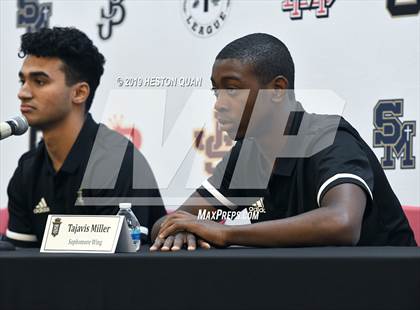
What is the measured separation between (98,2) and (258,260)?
1747 mm

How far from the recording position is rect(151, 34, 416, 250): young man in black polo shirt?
1562mm

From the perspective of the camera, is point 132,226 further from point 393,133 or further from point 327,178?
point 393,133

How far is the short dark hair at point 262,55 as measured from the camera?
6.04 ft

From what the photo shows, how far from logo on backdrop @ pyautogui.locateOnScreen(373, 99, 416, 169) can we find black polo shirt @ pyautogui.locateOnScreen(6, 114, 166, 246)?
0.65m

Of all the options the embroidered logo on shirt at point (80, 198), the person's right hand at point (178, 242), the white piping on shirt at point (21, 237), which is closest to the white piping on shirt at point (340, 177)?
the person's right hand at point (178, 242)

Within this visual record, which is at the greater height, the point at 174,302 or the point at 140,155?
the point at 140,155

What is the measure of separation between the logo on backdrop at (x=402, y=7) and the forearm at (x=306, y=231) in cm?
99

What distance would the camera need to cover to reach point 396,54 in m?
2.30

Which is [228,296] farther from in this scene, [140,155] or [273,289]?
[140,155]

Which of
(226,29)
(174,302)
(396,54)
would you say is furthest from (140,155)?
(174,302)

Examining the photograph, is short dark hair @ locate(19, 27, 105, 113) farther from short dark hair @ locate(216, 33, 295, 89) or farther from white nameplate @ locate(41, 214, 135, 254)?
white nameplate @ locate(41, 214, 135, 254)

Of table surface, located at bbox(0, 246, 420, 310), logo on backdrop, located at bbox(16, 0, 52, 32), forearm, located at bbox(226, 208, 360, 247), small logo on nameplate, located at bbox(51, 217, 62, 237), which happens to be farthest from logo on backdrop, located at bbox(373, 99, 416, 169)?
logo on backdrop, located at bbox(16, 0, 52, 32)

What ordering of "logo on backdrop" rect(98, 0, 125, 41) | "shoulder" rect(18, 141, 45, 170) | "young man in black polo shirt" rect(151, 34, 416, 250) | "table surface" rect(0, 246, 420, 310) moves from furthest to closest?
"logo on backdrop" rect(98, 0, 125, 41) → "shoulder" rect(18, 141, 45, 170) → "young man in black polo shirt" rect(151, 34, 416, 250) → "table surface" rect(0, 246, 420, 310)

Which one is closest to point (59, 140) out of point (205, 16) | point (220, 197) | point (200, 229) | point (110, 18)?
point (110, 18)
